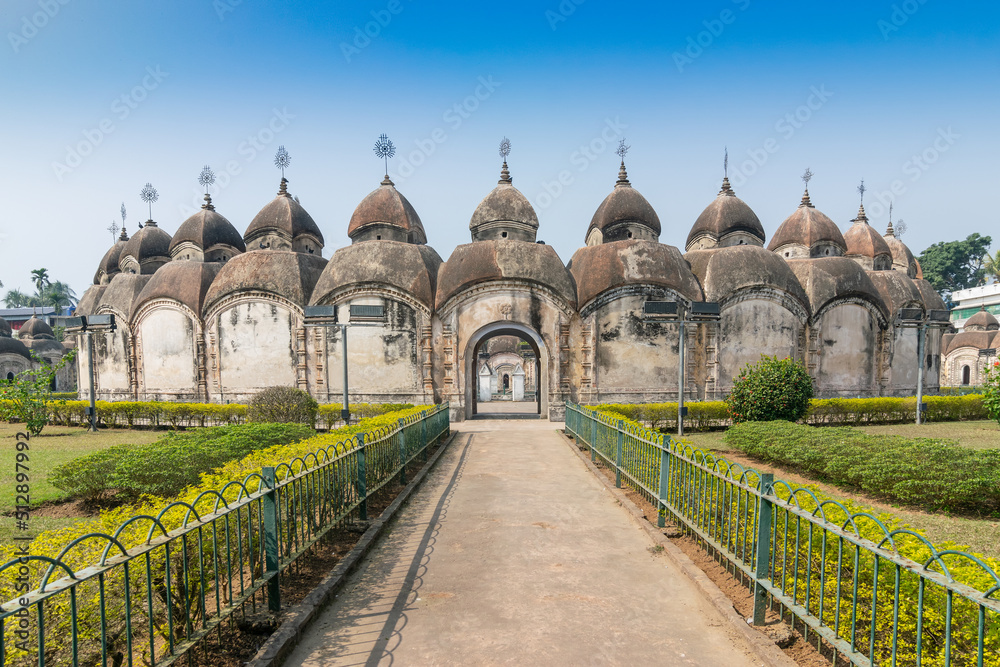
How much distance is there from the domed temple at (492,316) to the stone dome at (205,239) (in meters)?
0.32

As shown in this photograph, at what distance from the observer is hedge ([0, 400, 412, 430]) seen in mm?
16927

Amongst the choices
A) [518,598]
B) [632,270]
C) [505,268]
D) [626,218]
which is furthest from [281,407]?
[626,218]

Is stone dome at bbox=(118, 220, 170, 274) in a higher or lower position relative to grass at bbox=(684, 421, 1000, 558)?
higher

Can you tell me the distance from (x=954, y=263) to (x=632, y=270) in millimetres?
61099

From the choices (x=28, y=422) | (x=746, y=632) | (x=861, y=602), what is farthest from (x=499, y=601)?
(x=28, y=422)

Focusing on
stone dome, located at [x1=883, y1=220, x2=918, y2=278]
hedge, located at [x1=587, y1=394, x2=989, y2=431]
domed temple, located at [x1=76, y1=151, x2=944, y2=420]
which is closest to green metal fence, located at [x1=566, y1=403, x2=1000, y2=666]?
hedge, located at [x1=587, y1=394, x2=989, y2=431]

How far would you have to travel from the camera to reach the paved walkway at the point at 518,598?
11.4ft

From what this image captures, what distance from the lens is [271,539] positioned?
13.0 ft

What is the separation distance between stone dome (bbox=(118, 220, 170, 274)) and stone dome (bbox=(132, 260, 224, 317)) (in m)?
6.03

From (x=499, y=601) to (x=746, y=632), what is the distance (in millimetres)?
1889

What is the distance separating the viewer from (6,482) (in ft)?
29.8

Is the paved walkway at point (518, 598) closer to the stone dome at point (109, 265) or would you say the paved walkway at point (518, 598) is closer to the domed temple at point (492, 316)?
the domed temple at point (492, 316)

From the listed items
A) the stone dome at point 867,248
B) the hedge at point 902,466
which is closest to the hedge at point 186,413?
the hedge at point 902,466

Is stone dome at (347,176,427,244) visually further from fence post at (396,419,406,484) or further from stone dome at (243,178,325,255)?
fence post at (396,419,406,484)
